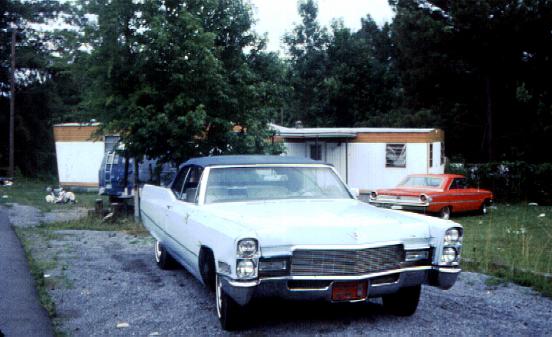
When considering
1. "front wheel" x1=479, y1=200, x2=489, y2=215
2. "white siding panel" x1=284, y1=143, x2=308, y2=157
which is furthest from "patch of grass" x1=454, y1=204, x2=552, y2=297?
"white siding panel" x1=284, y1=143, x2=308, y2=157

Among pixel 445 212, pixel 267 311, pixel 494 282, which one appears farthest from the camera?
pixel 445 212

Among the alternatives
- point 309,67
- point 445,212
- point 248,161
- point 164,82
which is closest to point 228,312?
point 248,161

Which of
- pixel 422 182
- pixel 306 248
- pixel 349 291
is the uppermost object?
pixel 306 248

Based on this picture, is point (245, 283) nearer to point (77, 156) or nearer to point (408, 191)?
point (408, 191)

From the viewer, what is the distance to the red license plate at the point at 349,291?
496 cm

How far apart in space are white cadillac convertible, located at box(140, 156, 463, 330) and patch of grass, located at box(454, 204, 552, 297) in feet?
7.24

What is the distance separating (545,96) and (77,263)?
68.6 ft

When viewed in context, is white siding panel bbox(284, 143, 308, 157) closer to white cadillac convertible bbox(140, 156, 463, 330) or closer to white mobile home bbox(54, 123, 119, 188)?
white mobile home bbox(54, 123, 119, 188)

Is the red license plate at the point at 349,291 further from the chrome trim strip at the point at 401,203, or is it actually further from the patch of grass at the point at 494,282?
the chrome trim strip at the point at 401,203

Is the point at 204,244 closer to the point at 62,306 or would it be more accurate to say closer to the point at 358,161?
the point at 62,306

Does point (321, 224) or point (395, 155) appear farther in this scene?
point (395, 155)

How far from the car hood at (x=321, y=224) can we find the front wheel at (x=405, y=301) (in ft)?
2.02

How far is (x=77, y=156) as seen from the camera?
2602cm

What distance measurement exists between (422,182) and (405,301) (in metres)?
11.9
